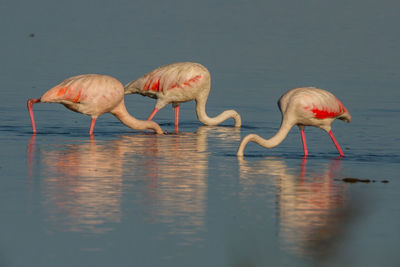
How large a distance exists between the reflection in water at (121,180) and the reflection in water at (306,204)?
0.80 metres

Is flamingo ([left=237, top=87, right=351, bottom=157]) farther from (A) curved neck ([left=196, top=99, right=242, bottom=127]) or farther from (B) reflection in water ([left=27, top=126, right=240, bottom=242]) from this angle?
(A) curved neck ([left=196, top=99, right=242, bottom=127])

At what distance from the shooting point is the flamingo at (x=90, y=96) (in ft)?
59.0

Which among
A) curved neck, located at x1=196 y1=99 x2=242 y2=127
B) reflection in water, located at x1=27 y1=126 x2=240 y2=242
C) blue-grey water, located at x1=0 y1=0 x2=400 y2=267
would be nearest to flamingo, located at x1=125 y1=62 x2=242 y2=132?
curved neck, located at x1=196 y1=99 x2=242 y2=127

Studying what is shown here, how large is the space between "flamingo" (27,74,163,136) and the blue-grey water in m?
0.30

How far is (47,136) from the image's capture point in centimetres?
1773

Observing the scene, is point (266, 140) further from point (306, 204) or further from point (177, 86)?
point (177, 86)

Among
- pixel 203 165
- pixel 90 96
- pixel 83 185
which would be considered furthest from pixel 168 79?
pixel 83 185

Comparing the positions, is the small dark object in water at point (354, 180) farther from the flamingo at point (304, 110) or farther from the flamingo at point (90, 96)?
the flamingo at point (90, 96)

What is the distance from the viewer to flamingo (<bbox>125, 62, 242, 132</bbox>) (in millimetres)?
20547

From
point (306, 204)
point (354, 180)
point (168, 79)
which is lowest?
point (306, 204)

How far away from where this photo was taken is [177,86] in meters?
20.6

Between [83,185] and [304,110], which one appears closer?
[83,185]

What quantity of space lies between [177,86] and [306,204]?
875 cm

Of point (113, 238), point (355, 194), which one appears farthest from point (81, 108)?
point (113, 238)
